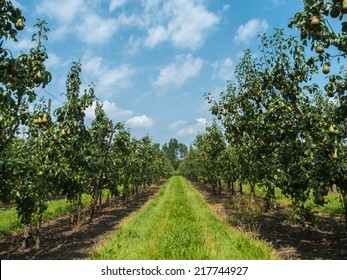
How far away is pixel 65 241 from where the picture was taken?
40.9 feet

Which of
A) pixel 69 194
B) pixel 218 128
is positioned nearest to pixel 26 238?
pixel 69 194

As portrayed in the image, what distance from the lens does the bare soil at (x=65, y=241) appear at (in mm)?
10453

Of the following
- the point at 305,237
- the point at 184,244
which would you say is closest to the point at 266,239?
the point at 305,237

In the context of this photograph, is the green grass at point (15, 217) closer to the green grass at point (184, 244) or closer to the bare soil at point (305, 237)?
the green grass at point (184, 244)

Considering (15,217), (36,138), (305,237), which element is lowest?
(305,237)

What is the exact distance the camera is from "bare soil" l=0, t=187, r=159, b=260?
10453 mm

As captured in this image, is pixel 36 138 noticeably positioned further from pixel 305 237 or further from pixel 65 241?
pixel 305 237

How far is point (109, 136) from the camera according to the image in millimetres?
→ 17656

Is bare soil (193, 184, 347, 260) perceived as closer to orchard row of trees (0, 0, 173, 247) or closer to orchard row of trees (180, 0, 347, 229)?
orchard row of trees (180, 0, 347, 229)

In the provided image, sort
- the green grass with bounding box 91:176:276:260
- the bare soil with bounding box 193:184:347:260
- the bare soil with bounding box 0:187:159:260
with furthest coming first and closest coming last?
the bare soil with bounding box 0:187:159:260
the bare soil with bounding box 193:184:347:260
the green grass with bounding box 91:176:276:260

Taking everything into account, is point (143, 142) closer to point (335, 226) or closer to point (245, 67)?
point (245, 67)

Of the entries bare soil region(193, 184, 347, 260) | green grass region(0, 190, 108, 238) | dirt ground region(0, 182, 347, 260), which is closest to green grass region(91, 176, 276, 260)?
dirt ground region(0, 182, 347, 260)

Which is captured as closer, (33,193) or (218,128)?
(33,193)

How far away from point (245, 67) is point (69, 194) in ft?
31.8
